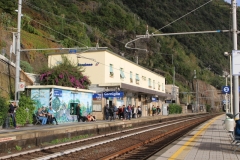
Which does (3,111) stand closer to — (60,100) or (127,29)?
(60,100)

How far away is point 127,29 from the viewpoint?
8706cm

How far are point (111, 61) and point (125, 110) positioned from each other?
7901 millimetres

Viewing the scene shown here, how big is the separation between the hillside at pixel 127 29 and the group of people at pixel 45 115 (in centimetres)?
1211

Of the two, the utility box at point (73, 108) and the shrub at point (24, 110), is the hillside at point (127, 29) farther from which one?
the shrub at point (24, 110)

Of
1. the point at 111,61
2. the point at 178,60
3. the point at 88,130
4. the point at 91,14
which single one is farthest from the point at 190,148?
the point at 178,60

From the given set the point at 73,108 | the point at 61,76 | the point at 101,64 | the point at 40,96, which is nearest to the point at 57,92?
the point at 40,96

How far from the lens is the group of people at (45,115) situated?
23820 millimetres

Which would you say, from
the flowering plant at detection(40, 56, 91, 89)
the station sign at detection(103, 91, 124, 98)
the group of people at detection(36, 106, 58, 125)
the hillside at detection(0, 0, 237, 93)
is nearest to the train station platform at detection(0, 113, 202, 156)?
the group of people at detection(36, 106, 58, 125)

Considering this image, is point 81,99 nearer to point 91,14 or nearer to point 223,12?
point 91,14

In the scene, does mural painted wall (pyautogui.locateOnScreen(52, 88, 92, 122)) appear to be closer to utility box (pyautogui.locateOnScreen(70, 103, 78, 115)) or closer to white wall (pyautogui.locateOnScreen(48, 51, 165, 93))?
utility box (pyautogui.locateOnScreen(70, 103, 78, 115))

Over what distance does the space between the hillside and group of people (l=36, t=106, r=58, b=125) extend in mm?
12115

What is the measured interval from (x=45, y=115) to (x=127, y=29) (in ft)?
215

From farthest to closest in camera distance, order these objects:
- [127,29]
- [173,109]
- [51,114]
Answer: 1. [127,29]
2. [173,109]
3. [51,114]

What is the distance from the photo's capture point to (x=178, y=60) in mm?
106812
